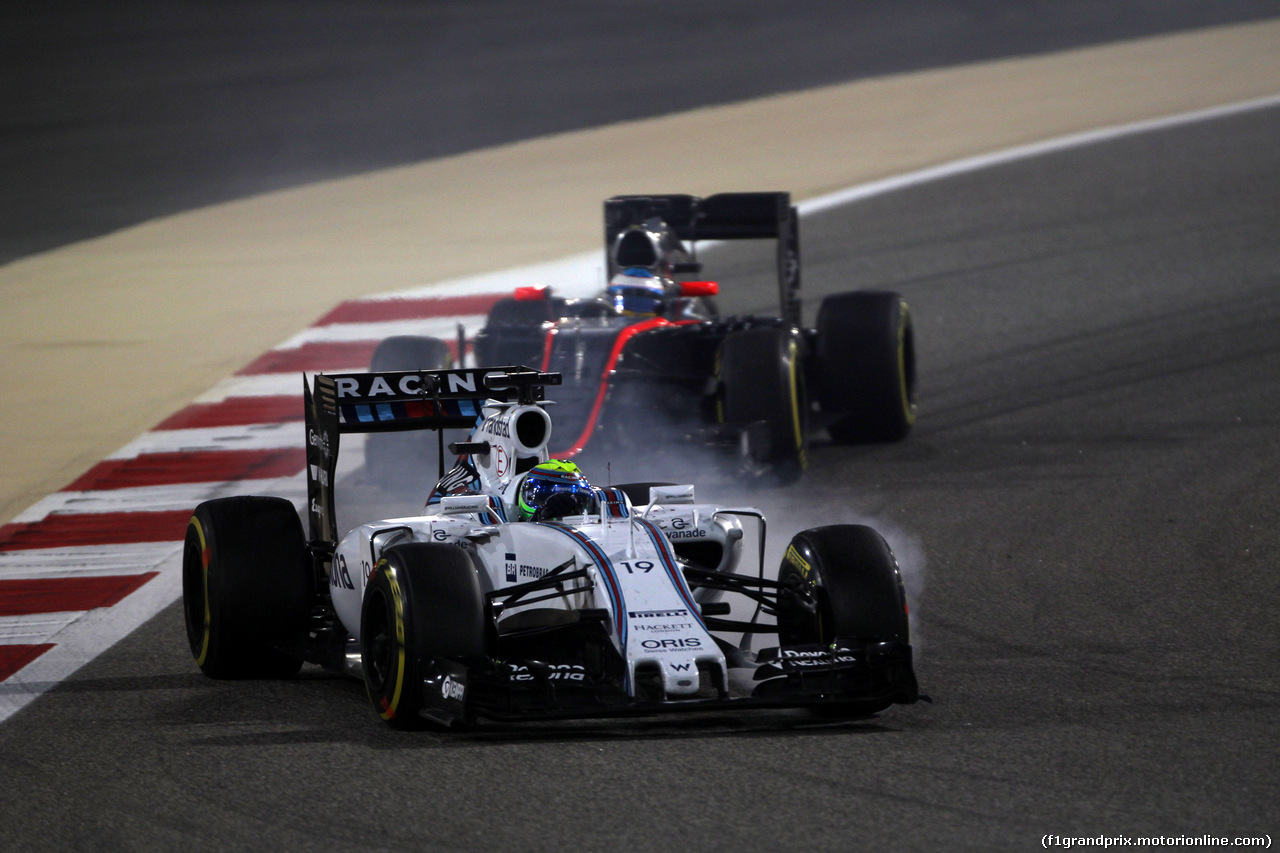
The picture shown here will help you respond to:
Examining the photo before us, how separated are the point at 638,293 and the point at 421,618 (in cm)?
625

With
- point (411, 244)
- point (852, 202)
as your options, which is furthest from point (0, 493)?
point (852, 202)

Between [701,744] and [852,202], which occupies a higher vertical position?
[852,202]

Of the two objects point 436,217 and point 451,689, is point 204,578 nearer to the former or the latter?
point 451,689

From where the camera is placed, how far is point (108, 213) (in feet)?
70.0

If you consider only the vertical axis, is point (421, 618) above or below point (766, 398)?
below


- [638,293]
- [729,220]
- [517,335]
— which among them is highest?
[729,220]

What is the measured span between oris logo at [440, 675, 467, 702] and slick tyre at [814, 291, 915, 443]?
6.46 m

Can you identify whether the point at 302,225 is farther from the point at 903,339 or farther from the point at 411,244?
the point at 903,339

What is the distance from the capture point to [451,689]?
598cm

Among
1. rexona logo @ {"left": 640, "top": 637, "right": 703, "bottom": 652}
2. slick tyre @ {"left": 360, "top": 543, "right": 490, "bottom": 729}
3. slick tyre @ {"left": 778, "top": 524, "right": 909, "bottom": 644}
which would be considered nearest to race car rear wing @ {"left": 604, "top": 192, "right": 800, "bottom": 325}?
slick tyre @ {"left": 778, "top": 524, "right": 909, "bottom": 644}

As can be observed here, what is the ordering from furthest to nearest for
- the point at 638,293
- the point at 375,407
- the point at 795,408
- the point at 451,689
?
1. the point at 638,293
2. the point at 795,408
3. the point at 375,407
4. the point at 451,689

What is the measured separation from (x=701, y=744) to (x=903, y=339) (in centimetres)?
690

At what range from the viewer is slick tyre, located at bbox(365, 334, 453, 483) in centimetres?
1162

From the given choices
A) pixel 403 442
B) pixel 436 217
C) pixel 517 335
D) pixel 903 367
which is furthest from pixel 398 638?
pixel 436 217
